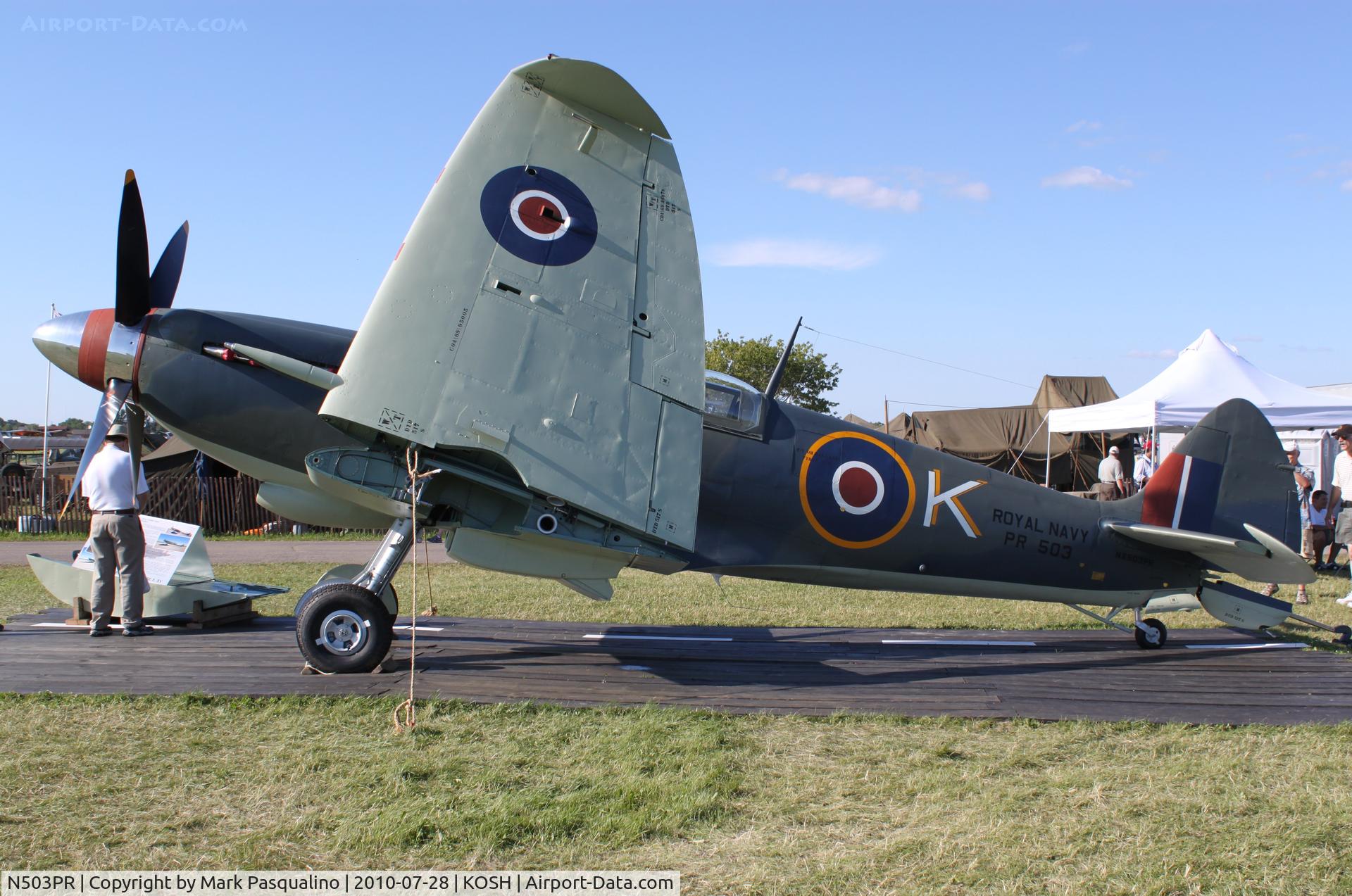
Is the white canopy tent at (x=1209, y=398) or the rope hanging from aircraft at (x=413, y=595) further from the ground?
the white canopy tent at (x=1209, y=398)

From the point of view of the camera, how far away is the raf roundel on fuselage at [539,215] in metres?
5.88

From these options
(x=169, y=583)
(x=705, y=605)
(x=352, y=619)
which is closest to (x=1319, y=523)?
(x=705, y=605)

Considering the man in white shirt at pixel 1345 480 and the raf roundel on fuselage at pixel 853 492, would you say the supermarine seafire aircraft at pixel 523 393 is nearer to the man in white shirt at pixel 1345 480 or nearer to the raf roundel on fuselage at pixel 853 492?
the raf roundel on fuselage at pixel 853 492

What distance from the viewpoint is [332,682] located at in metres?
5.99

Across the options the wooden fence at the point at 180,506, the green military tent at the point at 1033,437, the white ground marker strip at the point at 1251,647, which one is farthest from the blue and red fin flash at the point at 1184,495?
the green military tent at the point at 1033,437

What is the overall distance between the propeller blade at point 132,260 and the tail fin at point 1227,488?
7830 millimetres

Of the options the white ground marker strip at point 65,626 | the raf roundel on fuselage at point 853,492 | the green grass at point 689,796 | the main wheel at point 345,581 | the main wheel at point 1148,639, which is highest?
the raf roundel on fuselage at point 853,492

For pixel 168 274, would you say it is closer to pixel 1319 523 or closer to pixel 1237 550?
pixel 1237 550

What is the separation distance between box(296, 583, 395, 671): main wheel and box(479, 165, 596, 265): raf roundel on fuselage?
2560 millimetres

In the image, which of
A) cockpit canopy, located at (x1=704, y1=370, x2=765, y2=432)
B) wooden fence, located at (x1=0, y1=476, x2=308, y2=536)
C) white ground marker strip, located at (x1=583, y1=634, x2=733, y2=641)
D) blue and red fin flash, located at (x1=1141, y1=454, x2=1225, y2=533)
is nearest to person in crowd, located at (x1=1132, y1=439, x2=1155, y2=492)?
blue and red fin flash, located at (x1=1141, y1=454, x2=1225, y2=533)

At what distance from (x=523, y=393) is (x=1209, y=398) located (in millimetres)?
15310

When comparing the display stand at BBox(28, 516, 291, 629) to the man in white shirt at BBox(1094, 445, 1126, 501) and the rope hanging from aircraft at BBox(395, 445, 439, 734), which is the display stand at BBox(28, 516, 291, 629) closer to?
the rope hanging from aircraft at BBox(395, 445, 439, 734)

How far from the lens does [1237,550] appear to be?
7434 mm

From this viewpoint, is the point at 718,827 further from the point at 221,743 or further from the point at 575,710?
the point at 221,743
